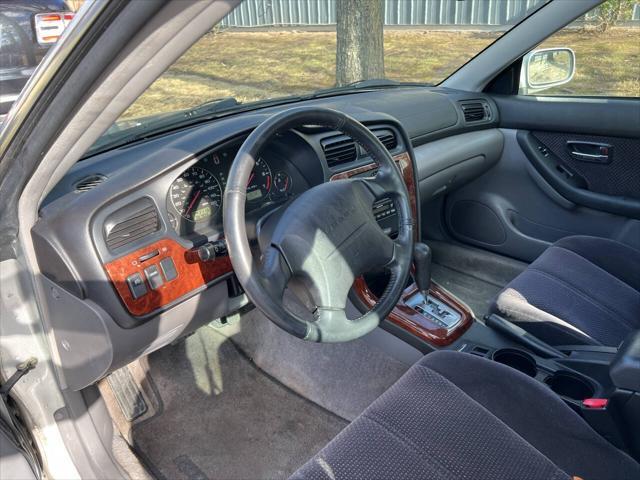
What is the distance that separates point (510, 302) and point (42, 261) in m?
1.56

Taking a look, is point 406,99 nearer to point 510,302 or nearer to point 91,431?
point 510,302

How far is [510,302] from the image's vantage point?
2.14 metres

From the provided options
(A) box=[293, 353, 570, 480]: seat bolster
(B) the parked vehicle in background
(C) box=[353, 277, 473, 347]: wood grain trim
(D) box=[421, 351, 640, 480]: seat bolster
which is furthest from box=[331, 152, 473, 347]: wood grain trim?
(B) the parked vehicle in background

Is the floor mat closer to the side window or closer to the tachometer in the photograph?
the tachometer

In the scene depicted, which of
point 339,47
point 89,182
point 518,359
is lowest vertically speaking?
point 518,359

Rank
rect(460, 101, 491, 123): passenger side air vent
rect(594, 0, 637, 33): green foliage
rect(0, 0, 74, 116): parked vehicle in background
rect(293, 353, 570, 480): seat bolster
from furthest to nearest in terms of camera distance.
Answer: rect(0, 0, 74, 116): parked vehicle in background
rect(460, 101, 491, 123): passenger side air vent
rect(594, 0, 637, 33): green foliage
rect(293, 353, 570, 480): seat bolster

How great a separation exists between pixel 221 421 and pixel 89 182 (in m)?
1.25

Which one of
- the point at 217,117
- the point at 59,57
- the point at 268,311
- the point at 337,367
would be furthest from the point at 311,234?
the point at 337,367

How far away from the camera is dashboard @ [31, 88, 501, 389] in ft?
5.18

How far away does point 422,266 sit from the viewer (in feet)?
7.22

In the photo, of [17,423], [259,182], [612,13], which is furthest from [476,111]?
[17,423]

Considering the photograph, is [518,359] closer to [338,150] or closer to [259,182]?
[338,150]

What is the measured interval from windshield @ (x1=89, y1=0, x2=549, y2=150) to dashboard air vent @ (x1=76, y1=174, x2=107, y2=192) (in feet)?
1.60

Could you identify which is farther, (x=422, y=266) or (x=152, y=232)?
(x=422, y=266)
